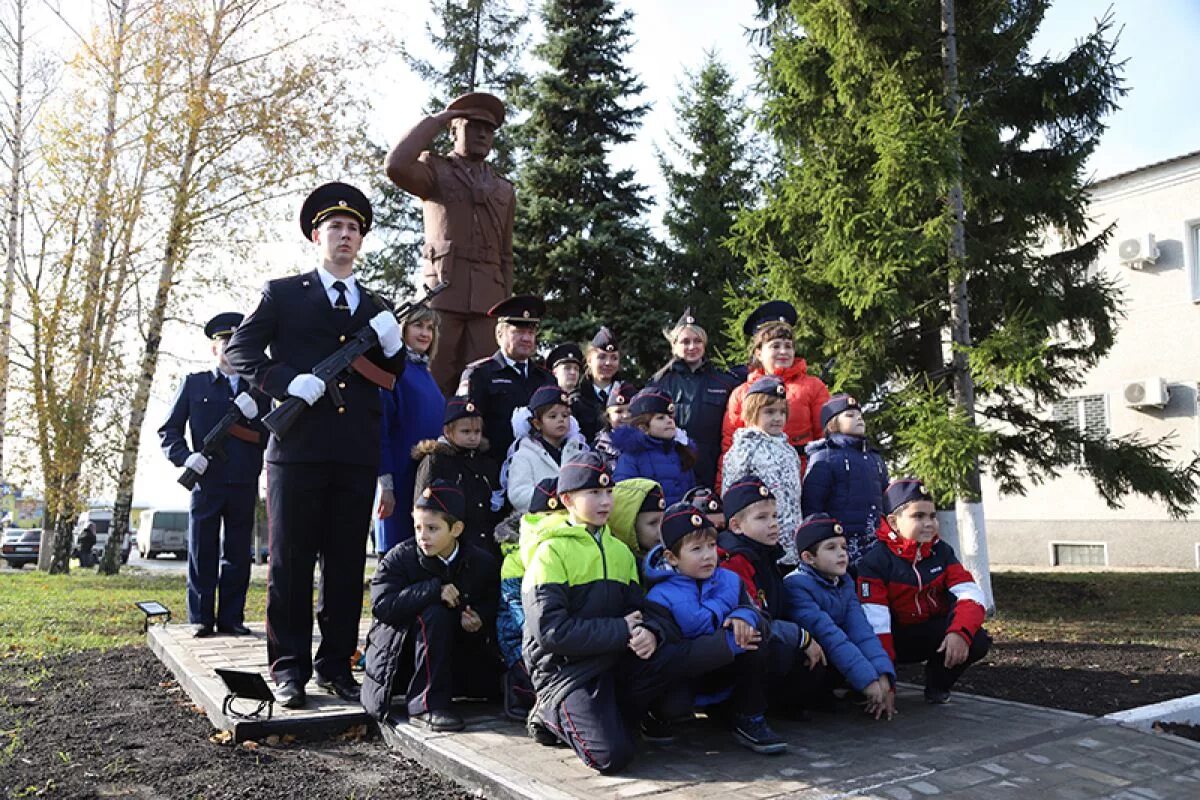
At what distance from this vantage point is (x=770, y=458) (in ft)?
17.2

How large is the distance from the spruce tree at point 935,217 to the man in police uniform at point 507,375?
507 cm

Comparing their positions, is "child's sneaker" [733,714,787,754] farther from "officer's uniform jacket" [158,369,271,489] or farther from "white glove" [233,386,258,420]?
"officer's uniform jacket" [158,369,271,489]

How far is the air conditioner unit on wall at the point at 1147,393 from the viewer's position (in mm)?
16625

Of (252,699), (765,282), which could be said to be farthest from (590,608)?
(765,282)

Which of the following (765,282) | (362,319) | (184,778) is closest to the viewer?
(184,778)

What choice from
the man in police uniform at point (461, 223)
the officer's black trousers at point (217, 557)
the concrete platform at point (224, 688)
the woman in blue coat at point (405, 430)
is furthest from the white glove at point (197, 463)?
the woman in blue coat at point (405, 430)

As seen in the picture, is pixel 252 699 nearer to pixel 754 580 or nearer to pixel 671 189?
pixel 754 580

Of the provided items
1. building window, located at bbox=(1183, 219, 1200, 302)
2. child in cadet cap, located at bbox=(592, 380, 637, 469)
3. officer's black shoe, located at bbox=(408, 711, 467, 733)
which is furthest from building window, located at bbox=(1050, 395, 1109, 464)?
officer's black shoe, located at bbox=(408, 711, 467, 733)

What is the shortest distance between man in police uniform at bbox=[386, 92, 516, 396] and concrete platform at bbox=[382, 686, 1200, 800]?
10.6 feet

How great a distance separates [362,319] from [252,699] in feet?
6.12

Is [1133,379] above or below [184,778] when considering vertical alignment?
above

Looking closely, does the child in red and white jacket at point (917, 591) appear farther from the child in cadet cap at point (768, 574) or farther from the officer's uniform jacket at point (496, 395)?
the officer's uniform jacket at point (496, 395)

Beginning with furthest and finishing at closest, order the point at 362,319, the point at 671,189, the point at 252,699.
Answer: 1. the point at 671,189
2. the point at 362,319
3. the point at 252,699

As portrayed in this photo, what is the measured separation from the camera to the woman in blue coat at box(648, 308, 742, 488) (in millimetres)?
5957
